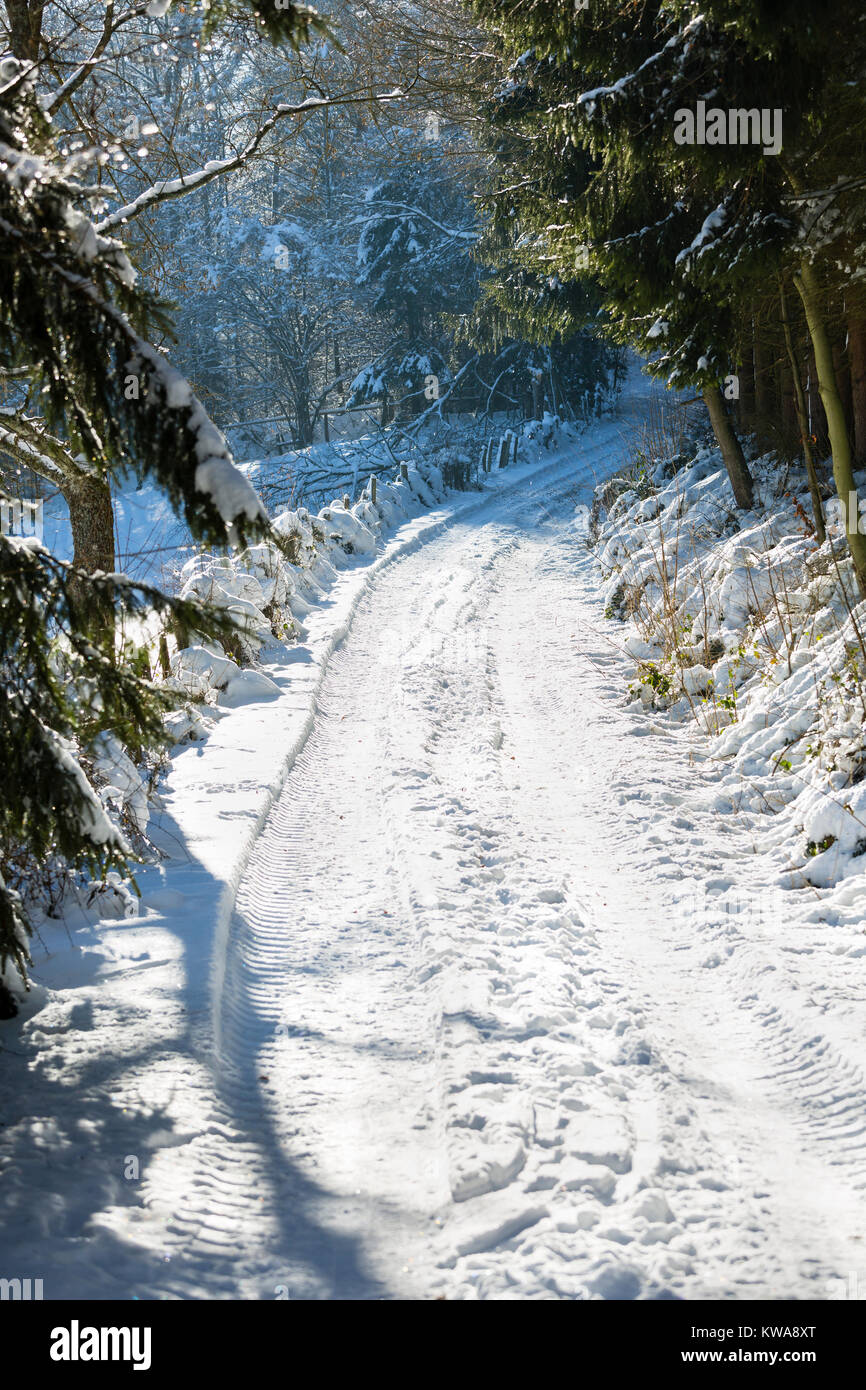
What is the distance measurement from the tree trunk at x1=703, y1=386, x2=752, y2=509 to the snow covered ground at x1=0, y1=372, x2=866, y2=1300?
4.44 meters

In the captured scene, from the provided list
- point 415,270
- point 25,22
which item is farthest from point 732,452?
point 415,270

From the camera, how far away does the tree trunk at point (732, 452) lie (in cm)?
981

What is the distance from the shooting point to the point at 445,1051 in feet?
11.0

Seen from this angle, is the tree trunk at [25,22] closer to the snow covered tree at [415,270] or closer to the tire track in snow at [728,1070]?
the tire track in snow at [728,1070]

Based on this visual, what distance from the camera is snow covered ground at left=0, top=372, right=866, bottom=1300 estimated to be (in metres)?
2.50

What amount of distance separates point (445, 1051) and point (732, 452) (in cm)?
825

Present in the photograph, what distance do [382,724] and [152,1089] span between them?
4388mm

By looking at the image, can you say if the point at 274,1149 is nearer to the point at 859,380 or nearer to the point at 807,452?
the point at 807,452

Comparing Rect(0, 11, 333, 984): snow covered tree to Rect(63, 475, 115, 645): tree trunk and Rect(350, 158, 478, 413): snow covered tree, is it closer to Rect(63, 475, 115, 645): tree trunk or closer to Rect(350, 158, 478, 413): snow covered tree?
Rect(63, 475, 115, 645): tree trunk

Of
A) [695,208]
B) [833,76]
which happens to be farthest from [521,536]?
[833,76]

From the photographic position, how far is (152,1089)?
124 inches

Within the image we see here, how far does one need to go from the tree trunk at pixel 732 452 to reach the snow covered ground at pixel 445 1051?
175 inches

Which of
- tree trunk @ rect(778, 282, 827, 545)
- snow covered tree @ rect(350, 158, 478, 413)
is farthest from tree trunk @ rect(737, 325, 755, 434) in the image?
snow covered tree @ rect(350, 158, 478, 413)
